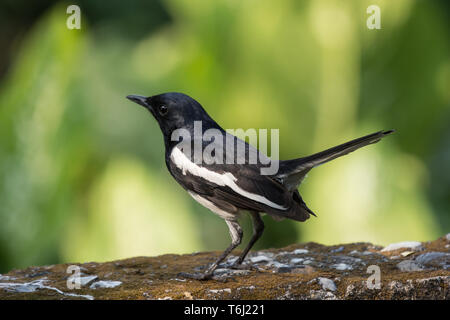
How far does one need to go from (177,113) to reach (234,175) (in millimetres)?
551

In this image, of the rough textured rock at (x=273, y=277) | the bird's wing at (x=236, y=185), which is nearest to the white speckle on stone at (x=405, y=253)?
the rough textured rock at (x=273, y=277)

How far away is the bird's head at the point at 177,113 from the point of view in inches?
140

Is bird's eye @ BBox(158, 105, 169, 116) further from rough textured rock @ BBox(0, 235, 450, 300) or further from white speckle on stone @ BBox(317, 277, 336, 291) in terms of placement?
white speckle on stone @ BBox(317, 277, 336, 291)

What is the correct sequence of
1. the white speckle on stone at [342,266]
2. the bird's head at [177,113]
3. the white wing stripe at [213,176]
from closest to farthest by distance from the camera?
1. the white wing stripe at [213,176]
2. the white speckle on stone at [342,266]
3. the bird's head at [177,113]

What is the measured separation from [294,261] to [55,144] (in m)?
2.34

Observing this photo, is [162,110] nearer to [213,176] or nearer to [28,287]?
[213,176]

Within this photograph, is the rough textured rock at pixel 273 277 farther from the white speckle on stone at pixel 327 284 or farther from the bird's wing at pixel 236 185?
the bird's wing at pixel 236 185

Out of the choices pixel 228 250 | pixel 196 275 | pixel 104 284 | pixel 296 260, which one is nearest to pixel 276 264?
pixel 296 260

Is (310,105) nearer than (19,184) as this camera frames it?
No

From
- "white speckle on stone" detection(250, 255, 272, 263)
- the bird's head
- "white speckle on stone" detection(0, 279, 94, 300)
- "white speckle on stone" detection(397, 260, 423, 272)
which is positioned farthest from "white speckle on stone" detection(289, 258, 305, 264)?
"white speckle on stone" detection(0, 279, 94, 300)

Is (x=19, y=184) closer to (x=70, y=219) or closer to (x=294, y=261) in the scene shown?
(x=70, y=219)
